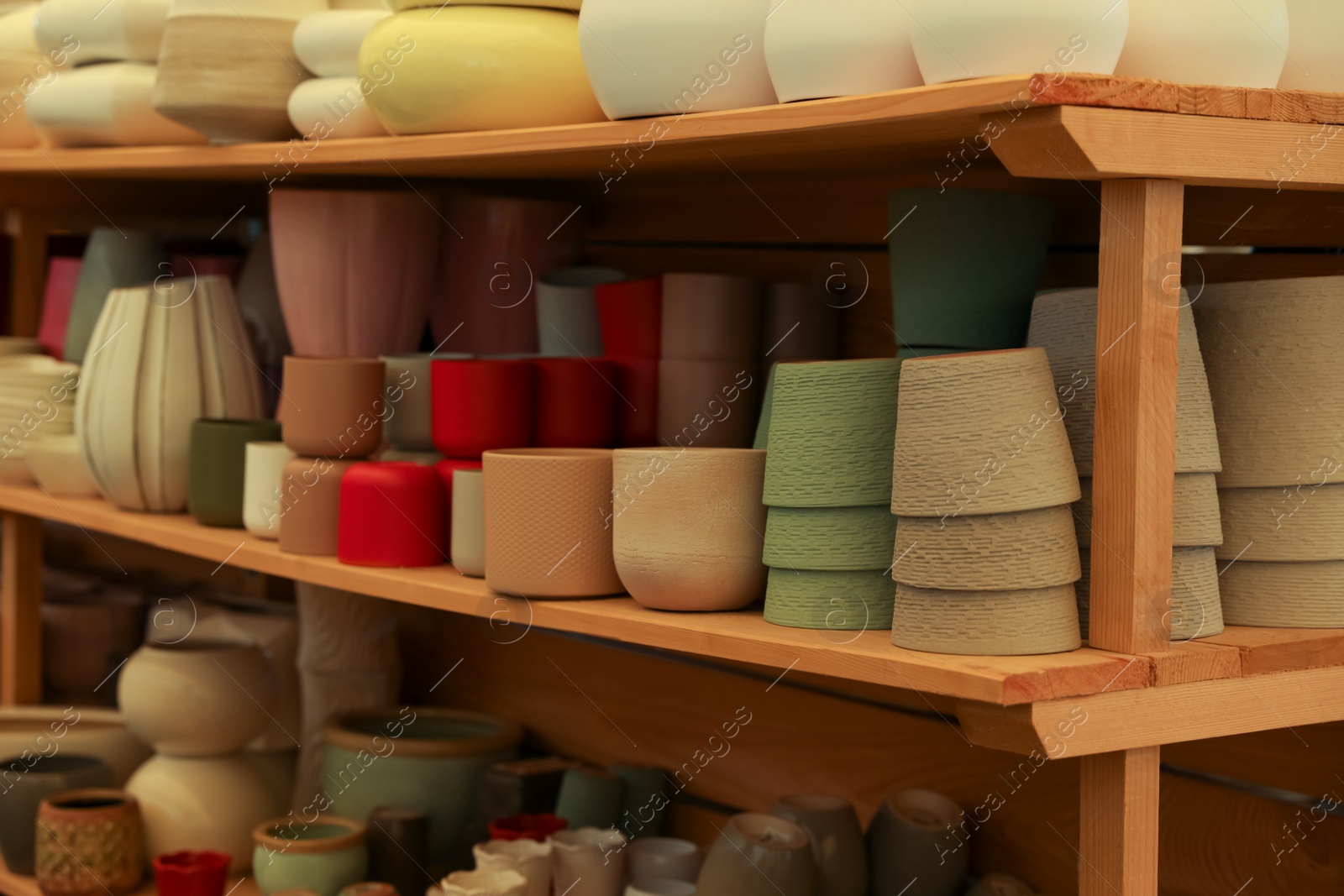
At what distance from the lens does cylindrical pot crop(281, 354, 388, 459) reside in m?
1.37

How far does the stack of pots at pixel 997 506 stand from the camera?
88 centimetres

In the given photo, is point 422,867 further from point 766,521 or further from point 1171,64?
point 1171,64

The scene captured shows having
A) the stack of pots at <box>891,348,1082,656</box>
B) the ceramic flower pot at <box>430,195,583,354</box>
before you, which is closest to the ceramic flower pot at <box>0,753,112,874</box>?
the ceramic flower pot at <box>430,195,583,354</box>

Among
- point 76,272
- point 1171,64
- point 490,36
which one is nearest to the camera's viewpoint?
point 1171,64

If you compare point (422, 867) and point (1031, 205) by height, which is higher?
point (1031, 205)

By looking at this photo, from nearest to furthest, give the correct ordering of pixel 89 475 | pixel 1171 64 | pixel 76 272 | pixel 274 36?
pixel 1171 64 → pixel 274 36 → pixel 89 475 → pixel 76 272

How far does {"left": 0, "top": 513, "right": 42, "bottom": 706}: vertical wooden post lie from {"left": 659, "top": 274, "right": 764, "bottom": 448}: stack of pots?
1.14 metres

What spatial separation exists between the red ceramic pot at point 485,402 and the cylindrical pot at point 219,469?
33cm

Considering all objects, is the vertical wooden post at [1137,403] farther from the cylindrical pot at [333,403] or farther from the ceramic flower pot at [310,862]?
the ceramic flower pot at [310,862]

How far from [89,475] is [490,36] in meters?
0.82

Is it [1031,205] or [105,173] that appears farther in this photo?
[105,173]

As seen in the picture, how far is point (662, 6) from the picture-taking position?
3.48 ft

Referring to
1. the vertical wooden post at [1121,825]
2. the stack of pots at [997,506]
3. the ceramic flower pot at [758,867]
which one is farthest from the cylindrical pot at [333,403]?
the vertical wooden post at [1121,825]

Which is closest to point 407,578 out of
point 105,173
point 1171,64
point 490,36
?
point 490,36
